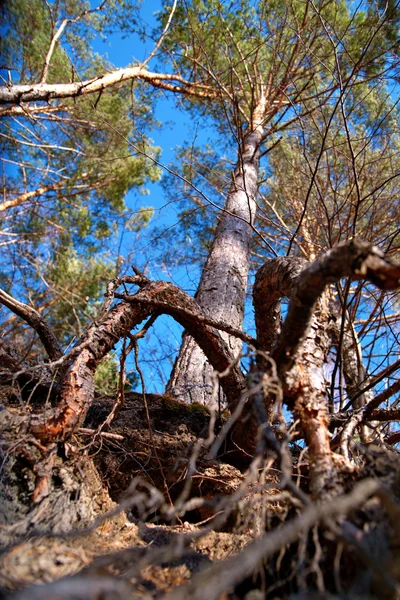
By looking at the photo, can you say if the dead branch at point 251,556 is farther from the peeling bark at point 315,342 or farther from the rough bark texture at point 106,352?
the rough bark texture at point 106,352

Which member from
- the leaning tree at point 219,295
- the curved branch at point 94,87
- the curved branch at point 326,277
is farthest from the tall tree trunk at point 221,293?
the curved branch at point 94,87

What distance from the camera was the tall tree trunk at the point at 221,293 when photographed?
102 inches

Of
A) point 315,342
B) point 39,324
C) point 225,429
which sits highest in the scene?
point 39,324

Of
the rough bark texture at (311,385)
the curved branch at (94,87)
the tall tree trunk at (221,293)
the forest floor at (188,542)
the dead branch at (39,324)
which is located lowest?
the forest floor at (188,542)

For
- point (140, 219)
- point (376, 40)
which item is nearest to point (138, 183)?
point (140, 219)

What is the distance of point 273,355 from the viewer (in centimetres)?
110

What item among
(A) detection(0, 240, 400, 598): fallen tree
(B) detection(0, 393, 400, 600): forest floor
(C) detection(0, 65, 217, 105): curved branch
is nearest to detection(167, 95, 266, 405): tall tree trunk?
(A) detection(0, 240, 400, 598): fallen tree

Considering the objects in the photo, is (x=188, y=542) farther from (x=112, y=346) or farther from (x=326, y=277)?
(x=326, y=277)

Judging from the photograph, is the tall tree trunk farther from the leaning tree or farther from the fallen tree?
the fallen tree

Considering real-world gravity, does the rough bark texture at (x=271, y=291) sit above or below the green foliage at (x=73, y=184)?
below

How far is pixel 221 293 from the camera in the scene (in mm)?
2994

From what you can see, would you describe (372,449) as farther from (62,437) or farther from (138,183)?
(138,183)

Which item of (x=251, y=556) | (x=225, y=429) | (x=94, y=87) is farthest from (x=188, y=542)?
(x=94, y=87)

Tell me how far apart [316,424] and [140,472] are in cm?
86
